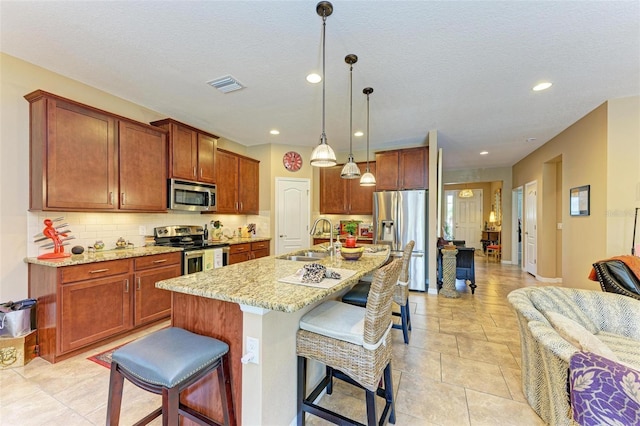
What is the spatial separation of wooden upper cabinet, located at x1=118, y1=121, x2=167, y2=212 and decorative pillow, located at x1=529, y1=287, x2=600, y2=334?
13.2 feet

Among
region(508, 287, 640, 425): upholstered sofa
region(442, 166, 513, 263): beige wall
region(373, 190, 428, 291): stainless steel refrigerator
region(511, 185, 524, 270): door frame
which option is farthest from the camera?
region(442, 166, 513, 263): beige wall

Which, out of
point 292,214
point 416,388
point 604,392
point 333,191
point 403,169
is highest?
point 403,169

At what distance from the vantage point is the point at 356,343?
54.0 inches

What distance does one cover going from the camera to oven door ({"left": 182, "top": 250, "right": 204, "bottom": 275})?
3377mm

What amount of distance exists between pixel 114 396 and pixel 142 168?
8.72ft

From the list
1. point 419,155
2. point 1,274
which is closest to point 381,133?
point 419,155


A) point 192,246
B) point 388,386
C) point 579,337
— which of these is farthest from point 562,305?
point 192,246

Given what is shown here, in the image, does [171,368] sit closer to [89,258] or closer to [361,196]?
[89,258]

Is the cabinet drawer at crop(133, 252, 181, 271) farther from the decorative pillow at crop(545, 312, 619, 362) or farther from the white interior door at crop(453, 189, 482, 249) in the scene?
the white interior door at crop(453, 189, 482, 249)

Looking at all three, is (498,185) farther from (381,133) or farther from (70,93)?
(70,93)

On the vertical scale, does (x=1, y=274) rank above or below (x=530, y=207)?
below

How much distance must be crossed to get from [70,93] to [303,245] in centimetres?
404

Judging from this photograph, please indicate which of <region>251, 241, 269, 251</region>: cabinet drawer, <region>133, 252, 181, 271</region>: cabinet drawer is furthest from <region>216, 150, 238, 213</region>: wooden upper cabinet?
<region>133, 252, 181, 271</region>: cabinet drawer

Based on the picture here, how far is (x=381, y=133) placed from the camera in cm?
457
